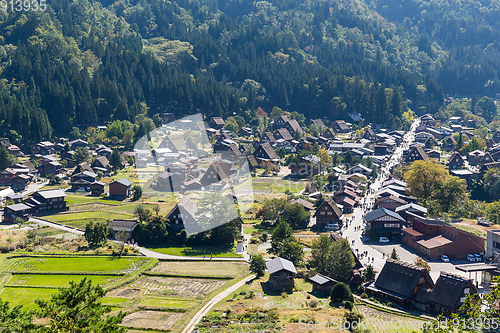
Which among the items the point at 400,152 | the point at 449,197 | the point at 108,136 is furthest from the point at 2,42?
the point at 449,197

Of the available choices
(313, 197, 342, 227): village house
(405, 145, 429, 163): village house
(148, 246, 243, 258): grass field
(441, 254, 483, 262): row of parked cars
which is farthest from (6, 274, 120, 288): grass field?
(405, 145, 429, 163): village house

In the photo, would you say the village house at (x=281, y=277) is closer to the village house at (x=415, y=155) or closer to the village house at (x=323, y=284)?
the village house at (x=323, y=284)

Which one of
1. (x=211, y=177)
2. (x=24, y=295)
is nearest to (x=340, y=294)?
(x=24, y=295)

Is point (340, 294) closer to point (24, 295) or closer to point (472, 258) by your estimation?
point (472, 258)

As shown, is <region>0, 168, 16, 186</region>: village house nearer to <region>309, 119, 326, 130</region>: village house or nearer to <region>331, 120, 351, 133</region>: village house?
<region>309, 119, 326, 130</region>: village house

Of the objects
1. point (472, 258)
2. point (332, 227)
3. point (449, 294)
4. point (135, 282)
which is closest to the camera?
point (449, 294)

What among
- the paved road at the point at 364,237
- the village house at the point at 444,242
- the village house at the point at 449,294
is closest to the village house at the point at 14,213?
the paved road at the point at 364,237
